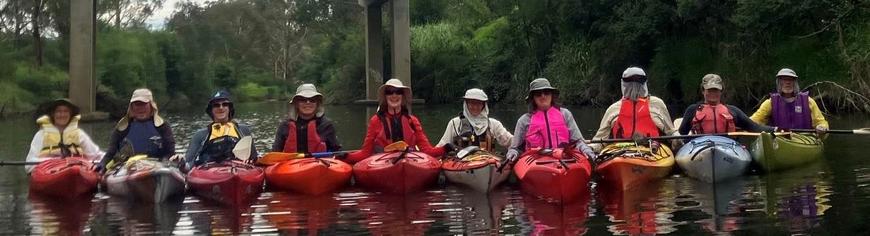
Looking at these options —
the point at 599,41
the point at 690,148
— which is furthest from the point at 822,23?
the point at 690,148

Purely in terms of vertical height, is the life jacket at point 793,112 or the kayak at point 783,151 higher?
the life jacket at point 793,112

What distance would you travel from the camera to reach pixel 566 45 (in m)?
39.3

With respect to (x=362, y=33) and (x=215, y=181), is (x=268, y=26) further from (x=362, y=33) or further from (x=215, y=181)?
(x=215, y=181)

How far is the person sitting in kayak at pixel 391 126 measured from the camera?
10.9m

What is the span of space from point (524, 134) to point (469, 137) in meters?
0.77

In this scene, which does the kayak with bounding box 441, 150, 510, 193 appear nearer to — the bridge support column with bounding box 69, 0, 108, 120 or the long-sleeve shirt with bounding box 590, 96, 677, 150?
the long-sleeve shirt with bounding box 590, 96, 677, 150

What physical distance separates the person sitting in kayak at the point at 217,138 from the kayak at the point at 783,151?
617 centimetres

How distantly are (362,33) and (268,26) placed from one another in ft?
63.9

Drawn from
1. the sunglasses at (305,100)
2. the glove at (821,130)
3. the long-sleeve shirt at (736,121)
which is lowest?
the glove at (821,130)

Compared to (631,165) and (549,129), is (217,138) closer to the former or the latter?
(549,129)

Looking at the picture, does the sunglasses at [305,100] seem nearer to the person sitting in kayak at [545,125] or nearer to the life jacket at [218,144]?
the life jacket at [218,144]

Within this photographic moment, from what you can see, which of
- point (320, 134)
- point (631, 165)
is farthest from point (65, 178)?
point (631, 165)

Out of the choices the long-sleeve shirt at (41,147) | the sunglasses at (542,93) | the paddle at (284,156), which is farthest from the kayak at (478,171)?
the long-sleeve shirt at (41,147)

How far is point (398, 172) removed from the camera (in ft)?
33.2
